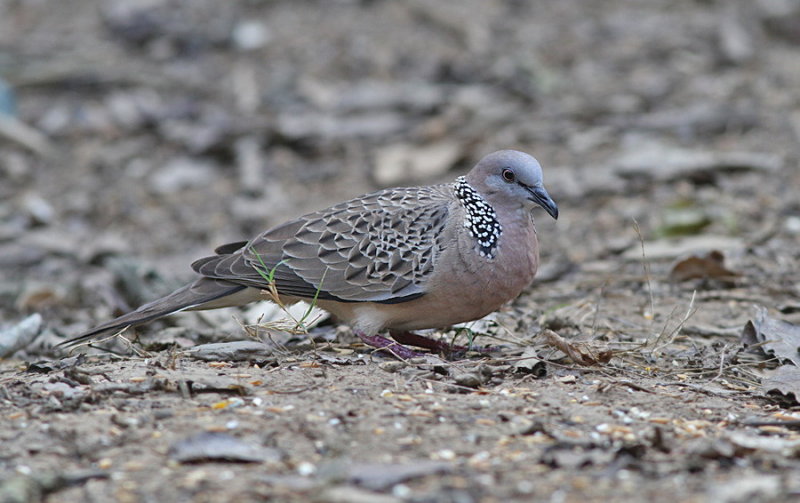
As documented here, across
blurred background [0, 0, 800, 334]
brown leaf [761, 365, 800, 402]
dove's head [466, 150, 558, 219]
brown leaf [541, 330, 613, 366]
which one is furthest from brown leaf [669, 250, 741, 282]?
brown leaf [541, 330, 613, 366]

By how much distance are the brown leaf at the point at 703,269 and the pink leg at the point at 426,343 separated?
2.15m

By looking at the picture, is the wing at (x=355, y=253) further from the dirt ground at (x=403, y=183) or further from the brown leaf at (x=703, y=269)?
the brown leaf at (x=703, y=269)

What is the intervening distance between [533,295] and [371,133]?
4.57 metres

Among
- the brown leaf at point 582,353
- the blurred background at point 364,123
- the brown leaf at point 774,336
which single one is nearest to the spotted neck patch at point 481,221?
A: the brown leaf at point 582,353

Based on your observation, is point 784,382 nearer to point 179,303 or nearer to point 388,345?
point 388,345

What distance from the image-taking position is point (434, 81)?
12.3 metres

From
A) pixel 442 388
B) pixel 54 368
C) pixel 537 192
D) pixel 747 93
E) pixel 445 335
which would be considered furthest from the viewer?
pixel 747 93

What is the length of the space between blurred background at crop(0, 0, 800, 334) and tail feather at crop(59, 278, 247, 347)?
144 cm

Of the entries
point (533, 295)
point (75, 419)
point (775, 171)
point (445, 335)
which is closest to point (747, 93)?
point (775, 171)

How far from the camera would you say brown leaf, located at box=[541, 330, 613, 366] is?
5.03 metres

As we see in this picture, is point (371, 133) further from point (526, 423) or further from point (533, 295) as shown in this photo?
point (526, 423)

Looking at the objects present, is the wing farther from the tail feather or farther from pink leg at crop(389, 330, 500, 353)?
pink leg at crop(389, 330, 500, 353)

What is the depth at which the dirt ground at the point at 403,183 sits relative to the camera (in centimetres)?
374

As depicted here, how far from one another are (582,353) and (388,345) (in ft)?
3.36
